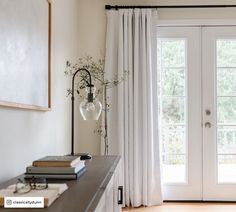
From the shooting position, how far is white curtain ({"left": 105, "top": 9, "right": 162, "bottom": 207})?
13.3 feet

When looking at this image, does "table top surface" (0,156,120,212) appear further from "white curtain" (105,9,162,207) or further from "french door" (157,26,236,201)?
"french door" (157,26,236,201)

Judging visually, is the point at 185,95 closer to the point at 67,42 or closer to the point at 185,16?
the point at 185,16

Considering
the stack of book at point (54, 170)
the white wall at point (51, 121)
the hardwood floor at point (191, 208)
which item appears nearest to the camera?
the stack of book at point (54, 170)

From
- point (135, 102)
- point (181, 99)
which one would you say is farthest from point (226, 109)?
point (135, 102)

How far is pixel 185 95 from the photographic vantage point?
14.1 feet

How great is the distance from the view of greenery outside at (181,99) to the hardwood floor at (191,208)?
1.51 feet

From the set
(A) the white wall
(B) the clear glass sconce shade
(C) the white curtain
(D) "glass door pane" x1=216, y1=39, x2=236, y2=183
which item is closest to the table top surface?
(A) the white wall

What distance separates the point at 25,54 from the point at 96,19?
2172mm

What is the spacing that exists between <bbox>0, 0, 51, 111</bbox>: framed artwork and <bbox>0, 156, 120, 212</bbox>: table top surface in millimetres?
531

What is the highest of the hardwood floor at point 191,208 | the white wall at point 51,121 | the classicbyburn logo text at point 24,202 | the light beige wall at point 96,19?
the light beige wall at point 96,19

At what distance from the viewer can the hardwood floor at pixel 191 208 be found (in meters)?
3.90

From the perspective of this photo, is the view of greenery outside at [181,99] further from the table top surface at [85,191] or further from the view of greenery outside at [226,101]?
the table top surface at [85,191]

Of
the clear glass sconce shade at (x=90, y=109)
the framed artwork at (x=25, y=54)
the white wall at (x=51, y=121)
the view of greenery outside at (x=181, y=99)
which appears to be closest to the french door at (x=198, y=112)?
the view of greenery outside at (x=181, y=99)

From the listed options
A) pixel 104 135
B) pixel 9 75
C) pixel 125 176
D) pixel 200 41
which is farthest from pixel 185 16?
pixel 9 75
